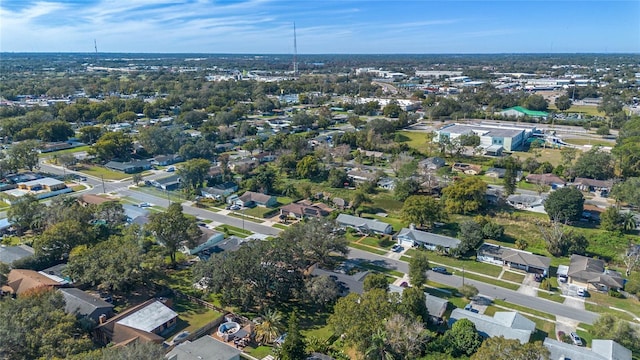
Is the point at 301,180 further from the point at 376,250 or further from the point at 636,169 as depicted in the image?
the point at 636,169

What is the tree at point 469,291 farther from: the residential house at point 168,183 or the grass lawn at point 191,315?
the residential house at point 168,183

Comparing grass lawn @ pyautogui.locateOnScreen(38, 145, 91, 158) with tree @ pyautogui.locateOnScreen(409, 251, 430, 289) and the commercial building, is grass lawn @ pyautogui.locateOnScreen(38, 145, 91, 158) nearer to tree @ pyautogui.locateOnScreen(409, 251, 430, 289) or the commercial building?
the commercial building

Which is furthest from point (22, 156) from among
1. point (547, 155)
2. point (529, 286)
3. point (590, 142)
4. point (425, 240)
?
point (590, 142)

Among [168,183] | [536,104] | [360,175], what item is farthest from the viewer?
[536,104]

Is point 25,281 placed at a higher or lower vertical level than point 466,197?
lower

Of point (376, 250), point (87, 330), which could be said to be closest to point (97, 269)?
point (87, 330)

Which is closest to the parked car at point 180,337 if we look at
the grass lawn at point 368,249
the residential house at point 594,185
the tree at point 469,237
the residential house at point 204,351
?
the residential house at point 204,351

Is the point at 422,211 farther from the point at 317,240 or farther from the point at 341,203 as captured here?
the point at 317,240
